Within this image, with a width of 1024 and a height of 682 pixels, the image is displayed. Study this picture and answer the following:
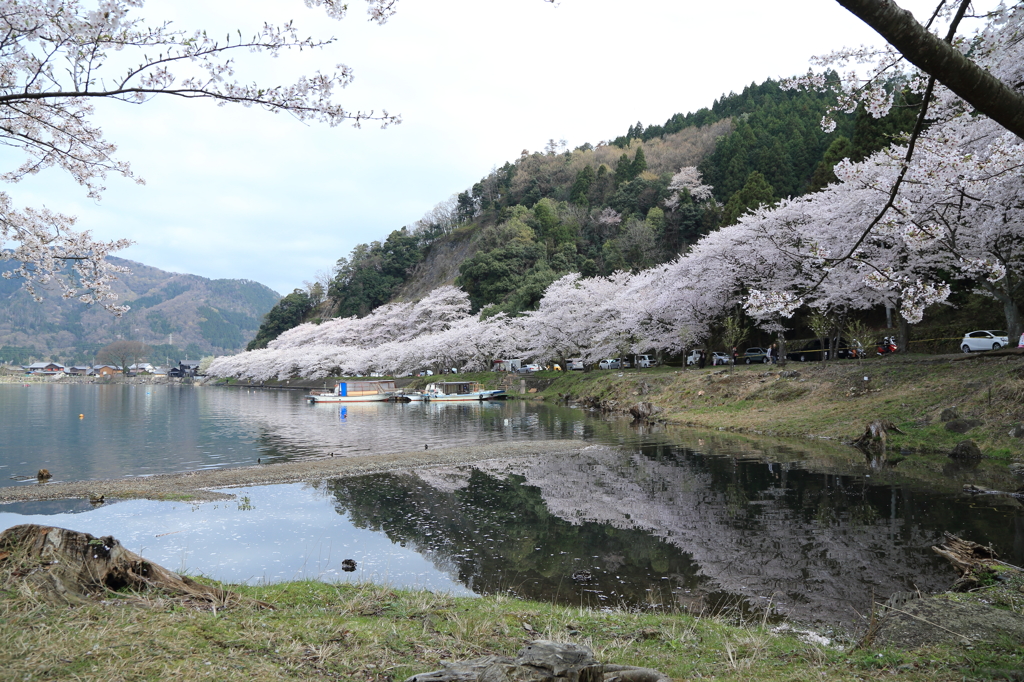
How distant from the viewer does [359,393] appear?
193 feet

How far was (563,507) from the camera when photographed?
46.0ft

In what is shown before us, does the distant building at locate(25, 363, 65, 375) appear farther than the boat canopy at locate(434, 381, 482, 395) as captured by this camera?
Yes

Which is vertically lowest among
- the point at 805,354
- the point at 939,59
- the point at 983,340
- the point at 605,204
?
the point at 805,354

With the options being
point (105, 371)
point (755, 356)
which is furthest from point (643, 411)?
point (105, 371)

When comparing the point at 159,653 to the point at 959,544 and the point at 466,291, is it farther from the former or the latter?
the point at 466,291

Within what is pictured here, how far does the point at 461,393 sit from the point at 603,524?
151 feet

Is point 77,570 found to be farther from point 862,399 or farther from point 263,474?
point 862,399

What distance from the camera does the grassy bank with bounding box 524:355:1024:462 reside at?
57.8 ft

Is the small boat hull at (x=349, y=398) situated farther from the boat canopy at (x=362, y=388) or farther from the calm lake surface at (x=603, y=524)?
the calm lake surface at (x=603, y=524)

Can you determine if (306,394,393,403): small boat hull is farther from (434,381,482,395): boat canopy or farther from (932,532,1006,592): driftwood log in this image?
(932,532,1006,592): driftwood log

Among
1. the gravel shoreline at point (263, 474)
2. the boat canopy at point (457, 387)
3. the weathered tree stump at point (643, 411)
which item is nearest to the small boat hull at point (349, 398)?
the boat canopy at point (457, 387)

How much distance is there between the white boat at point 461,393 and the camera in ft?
182

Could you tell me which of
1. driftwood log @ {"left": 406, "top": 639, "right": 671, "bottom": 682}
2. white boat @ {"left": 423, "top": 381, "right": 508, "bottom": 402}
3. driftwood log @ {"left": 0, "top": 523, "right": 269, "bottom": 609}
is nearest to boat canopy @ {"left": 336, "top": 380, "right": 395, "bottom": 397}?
white boat @ {"left": 423, "top": 381, "right": 508, "bottom": 402}

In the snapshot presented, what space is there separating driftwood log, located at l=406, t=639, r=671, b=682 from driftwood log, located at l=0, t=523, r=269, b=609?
299cm
